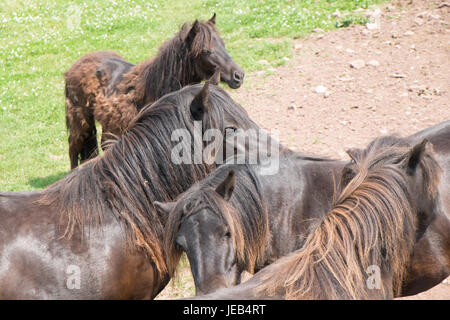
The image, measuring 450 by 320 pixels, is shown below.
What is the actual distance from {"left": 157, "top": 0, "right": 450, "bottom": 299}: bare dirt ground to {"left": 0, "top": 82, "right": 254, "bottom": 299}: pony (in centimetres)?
364

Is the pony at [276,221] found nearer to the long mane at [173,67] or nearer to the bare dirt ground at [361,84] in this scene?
the long mane at [173,67]

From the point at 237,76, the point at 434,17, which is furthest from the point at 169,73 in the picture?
the point at 434,17

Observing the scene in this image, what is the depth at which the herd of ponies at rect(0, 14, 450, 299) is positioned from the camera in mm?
2406

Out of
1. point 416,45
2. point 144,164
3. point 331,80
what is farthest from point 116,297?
point 416,45

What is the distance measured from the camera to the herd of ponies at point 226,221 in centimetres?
241

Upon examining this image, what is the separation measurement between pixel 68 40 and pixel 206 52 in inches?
259

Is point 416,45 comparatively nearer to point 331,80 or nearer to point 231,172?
point 331,80

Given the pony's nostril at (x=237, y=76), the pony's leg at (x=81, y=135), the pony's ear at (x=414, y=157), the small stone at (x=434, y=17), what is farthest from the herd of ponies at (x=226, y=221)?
the small stone at (x=434, y=17)

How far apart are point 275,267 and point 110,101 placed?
507cm

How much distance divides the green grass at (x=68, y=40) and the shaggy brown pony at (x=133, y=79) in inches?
36.6

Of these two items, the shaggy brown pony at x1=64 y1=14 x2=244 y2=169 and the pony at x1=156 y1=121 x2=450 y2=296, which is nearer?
the pony at x1=156 y1=121 x2=450 y2=296

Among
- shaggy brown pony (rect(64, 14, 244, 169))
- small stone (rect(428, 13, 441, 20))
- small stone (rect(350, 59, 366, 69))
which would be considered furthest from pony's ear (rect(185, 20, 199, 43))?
small stone (rect(428, 13, 441, 20))

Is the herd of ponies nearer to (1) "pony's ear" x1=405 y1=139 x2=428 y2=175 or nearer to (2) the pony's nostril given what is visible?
(1) "pony's ear" x1=405 y1=139 x2=428 y2=175

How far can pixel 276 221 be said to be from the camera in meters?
3.58
